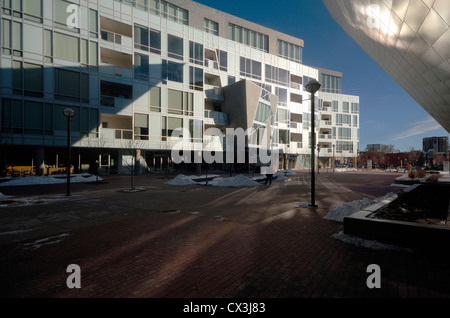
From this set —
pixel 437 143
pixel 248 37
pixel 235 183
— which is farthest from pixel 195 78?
pixel 437 143

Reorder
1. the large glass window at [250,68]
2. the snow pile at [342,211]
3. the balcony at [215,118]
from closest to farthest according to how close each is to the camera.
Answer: the snow pile at [342,211], the balcony at [215,118], the large glass window at [250,68]

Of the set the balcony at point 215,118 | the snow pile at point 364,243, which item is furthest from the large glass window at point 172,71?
the snow pile at point 364,243

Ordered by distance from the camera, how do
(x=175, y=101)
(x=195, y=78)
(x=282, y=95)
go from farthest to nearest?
(x=282, y=95) < (x=195, y=78) < (x=175, y=101)

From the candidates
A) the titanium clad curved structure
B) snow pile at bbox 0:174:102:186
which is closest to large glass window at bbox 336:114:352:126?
the titanium clad curved structure

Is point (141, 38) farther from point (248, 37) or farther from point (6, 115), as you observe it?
point (248, 37)

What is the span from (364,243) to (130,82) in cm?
3021

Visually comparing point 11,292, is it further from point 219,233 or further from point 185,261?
point 219,233

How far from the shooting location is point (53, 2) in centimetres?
2377

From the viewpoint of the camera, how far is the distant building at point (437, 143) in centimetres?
12378

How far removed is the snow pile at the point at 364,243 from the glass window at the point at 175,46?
32.7 metres

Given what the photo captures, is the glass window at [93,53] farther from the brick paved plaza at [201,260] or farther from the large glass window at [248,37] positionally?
the brick paved plaza at [201,260]

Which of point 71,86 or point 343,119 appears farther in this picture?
point 343,119

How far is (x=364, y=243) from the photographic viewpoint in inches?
202
